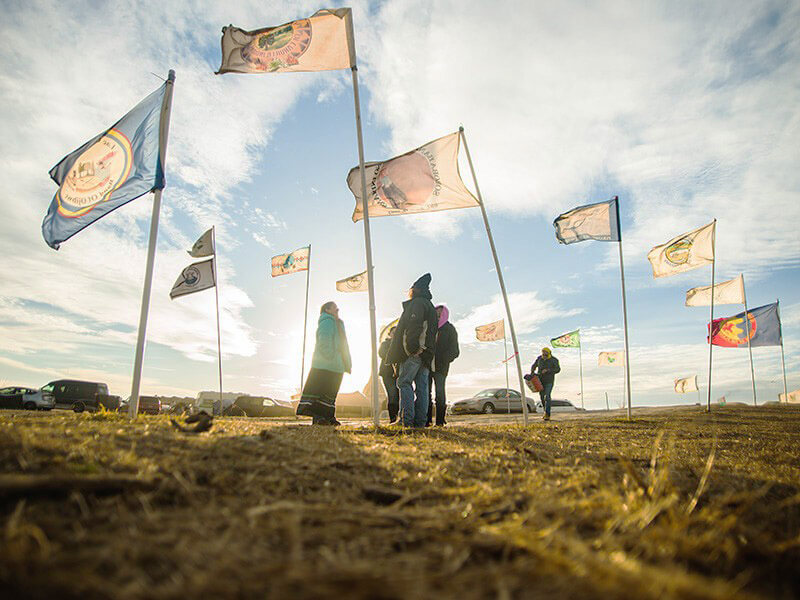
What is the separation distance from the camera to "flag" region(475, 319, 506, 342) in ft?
74.9

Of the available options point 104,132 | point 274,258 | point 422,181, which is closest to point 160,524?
point 422,181

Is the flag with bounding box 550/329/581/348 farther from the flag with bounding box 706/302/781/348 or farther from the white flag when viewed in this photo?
the white flag

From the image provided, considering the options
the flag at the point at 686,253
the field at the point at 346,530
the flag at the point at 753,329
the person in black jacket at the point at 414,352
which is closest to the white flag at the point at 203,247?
the person in black jacket at the point at 414,352

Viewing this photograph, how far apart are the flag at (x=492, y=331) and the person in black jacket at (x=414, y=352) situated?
17.3 m

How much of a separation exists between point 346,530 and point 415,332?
4.70 metres

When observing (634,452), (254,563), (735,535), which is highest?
(254,563)

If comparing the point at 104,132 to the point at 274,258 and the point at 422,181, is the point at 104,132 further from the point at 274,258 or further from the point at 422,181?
the point at 274,258

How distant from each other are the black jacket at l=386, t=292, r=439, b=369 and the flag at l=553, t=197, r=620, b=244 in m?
5.80

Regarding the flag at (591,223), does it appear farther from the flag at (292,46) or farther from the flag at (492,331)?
the flag at (492,331)

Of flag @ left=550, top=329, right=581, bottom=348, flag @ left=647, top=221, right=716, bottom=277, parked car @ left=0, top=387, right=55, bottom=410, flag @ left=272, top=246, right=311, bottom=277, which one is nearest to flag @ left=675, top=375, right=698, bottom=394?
flag @ left=550, top=329, right=581, bottom=348

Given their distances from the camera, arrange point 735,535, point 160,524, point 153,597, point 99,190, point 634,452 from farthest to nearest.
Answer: point 99,190, point 634,452, point 735,535, point 160,524, point 153,597

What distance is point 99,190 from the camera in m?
6.07

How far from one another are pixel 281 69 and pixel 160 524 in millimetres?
6794

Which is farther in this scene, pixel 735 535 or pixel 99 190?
pixel 99 190
